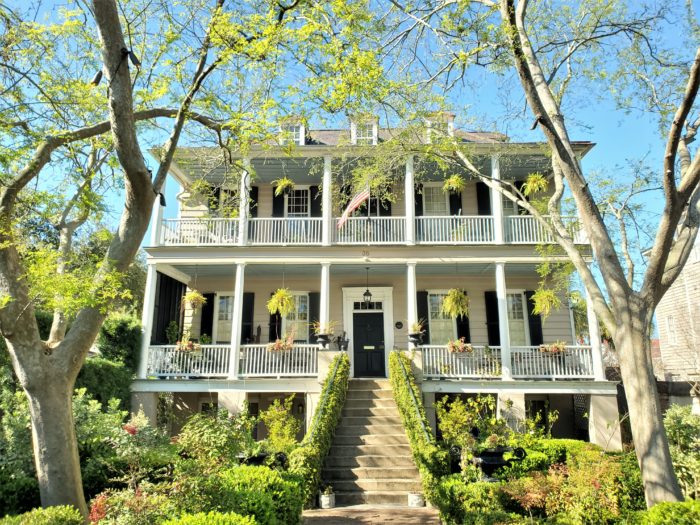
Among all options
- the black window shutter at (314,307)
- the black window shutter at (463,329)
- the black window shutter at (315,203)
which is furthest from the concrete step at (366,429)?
the black window shutter at (315,203)

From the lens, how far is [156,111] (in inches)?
267

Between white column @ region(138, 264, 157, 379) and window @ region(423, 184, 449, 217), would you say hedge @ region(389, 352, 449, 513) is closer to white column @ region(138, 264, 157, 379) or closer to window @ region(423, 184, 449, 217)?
window @ region(423, 184, 449, 217)

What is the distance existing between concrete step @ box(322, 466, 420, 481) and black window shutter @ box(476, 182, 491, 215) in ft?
27.4

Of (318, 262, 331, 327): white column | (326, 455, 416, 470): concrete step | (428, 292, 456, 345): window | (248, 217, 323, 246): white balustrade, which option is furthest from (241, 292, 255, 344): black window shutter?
(326, 455, 416, 470): concrete step

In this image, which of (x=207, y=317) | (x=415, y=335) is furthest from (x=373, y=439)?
(x=207, y=317)

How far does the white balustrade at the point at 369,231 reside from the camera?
44.9ft

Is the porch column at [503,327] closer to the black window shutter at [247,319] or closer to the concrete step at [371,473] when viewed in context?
the concrete step at [371,473]

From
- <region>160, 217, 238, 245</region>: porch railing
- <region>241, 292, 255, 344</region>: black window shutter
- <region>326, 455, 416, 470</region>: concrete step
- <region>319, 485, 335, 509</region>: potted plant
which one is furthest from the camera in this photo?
<region>241, 292, 255, 344</region>: black window shutter

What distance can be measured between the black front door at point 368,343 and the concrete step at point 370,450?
176 inches

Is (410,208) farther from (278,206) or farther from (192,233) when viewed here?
(192,233)

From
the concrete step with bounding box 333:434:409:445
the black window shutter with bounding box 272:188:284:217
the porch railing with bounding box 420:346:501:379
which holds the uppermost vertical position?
the black window shutter with bounding box 272:188:284:217

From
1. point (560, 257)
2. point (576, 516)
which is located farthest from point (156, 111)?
point (560, 257)

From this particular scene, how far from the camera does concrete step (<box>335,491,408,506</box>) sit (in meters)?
8.48

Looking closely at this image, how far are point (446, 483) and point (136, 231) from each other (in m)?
5.20
